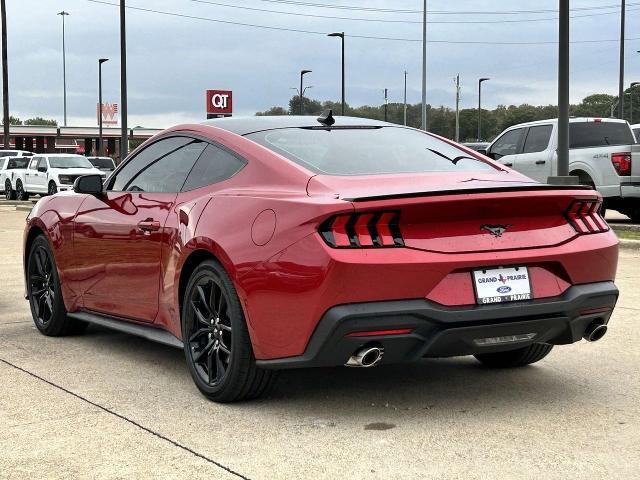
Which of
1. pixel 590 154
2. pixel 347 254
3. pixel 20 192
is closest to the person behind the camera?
pixel 347 254

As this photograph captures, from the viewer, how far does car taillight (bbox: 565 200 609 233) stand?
4645 mm

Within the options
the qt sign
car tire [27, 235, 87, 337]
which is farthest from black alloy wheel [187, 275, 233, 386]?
the qt sign

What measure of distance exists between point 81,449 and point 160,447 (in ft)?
1.10

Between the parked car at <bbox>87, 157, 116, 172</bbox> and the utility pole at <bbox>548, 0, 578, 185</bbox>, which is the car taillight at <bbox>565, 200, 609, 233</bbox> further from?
the parked car at <bbox>87, 157, 116, 172</bbox>

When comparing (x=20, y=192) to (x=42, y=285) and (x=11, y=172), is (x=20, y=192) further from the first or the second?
(x=42, y=285)

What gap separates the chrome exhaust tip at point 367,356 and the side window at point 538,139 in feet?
44.3

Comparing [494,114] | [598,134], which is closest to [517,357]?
[598,134]

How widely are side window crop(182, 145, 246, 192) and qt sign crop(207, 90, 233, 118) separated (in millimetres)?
17222

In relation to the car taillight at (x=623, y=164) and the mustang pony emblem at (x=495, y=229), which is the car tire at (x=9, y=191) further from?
the mustang pony emblem at (x=495, y=229)

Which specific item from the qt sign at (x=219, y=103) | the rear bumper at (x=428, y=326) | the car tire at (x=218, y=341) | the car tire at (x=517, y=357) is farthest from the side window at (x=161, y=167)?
the qt sign at (x=219, y=103)

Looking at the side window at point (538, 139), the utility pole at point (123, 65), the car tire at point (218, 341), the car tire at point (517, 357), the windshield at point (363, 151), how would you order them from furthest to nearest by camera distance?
the utility pole at point (123, 65) < the side window at point (538, 139) < the car tire at point (517, 357) < the windshield at point (363, 151) < the car tire at point (218, 341)

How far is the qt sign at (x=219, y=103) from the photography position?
2266 centimetres

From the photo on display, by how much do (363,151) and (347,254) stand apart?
113cm

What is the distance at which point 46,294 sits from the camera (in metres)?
6.86
